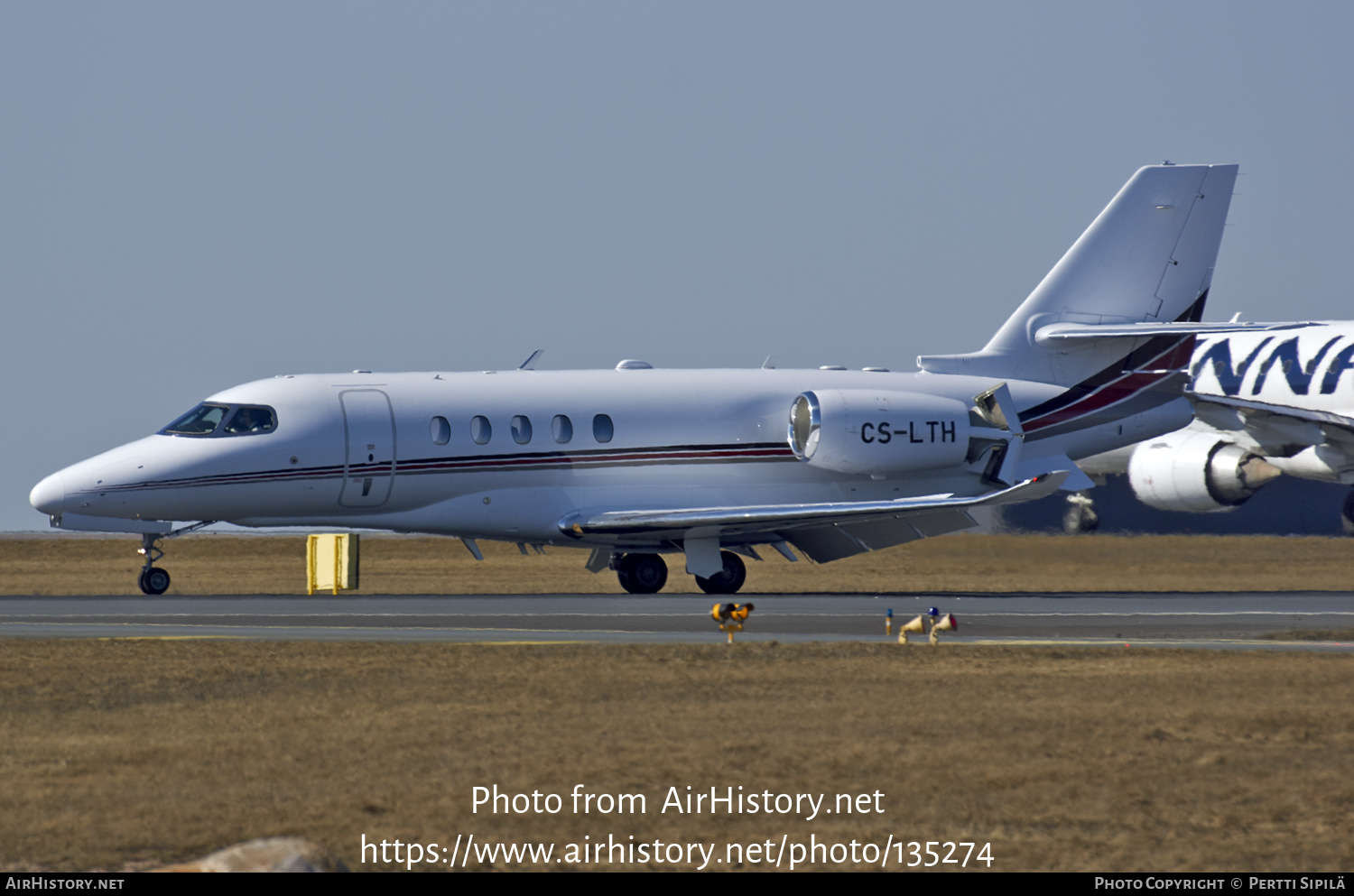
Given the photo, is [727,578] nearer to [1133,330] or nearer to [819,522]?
[819,522]

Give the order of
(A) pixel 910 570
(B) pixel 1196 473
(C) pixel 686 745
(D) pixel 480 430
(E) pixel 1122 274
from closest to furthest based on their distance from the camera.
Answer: (C) pixel 686 745 < (D) pixel 480 430 < (E) pixel 1122 274 < (A) pixel 910 570 < (B) pixel 1196 473

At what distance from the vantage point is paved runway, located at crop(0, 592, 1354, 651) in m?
22.5

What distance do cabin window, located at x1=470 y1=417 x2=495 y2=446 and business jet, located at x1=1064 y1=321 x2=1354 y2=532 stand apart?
2339cm

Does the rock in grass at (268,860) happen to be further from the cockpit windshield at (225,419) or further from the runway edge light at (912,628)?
the cockpit windshield at (225,419)

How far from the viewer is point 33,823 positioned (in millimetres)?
10609

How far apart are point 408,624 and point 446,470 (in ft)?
26.7

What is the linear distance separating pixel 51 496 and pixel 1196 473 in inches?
1355

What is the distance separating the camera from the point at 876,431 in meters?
34.0

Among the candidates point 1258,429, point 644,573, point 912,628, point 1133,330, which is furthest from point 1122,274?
point 912,628

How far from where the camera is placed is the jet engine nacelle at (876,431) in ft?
111

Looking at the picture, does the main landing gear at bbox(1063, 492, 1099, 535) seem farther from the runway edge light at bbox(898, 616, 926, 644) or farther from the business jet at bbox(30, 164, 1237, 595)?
the runway edge light at bbox(898, 616, 926, 644)

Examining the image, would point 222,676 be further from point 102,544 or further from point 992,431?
→ point 102,544

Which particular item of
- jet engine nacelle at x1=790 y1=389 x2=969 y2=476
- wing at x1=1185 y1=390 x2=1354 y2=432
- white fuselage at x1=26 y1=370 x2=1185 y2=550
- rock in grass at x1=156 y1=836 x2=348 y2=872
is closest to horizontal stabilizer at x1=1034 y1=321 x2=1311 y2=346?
white fuselage at x1=26 y1=370 x2=1185 y2=550
